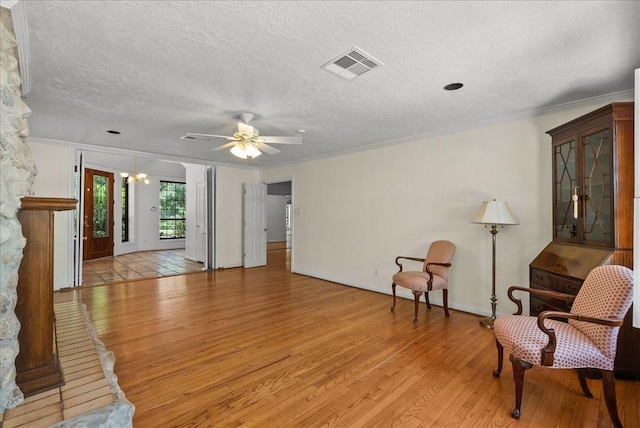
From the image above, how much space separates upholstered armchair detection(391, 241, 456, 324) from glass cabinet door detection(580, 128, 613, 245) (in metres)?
1.46

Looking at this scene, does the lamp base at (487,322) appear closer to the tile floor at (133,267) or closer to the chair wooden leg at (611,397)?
the chair wooden leg at (611,397)

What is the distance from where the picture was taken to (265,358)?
269cm

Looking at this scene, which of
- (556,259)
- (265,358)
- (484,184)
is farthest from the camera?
(484,184)

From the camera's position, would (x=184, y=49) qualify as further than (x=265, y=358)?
No

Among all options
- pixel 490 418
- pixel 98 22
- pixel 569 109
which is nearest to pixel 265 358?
pixel 490 418

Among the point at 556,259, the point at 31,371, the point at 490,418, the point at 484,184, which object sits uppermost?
the point at 484,184

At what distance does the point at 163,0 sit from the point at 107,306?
4.01 metres

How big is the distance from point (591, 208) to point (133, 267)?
8.29 meters

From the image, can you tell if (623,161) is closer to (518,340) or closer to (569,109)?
(569,109)

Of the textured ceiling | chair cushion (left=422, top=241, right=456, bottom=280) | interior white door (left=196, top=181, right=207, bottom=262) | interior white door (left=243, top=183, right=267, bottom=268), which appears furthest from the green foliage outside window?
chair cushion (left=422, top=241, right=456, bottom=280)

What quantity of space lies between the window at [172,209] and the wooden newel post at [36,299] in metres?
8.99

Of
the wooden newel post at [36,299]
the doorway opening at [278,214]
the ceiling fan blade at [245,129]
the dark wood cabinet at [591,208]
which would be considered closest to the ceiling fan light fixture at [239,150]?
the ceiling fan blade at [245,129]

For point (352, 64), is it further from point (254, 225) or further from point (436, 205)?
point (254, 225)

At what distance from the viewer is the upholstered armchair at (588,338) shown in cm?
187
